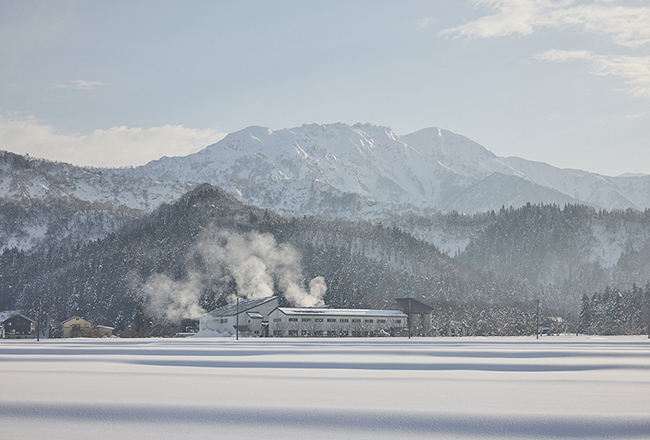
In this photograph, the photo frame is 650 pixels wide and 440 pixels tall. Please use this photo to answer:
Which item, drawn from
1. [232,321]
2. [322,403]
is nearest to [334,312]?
[232,321]

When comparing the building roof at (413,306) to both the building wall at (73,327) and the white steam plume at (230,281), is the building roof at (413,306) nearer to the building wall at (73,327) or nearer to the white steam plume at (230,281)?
the white steam plume at (230,281)

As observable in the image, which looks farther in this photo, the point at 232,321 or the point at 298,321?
the point at 232,321

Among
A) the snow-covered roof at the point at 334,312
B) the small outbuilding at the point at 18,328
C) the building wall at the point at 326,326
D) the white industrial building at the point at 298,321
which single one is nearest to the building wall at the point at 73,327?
the small outbuilding at the point at 18,328

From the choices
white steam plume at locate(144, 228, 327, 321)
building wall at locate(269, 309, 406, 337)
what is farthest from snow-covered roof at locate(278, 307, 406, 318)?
white steam plume at locate(144, 228, 327, 321)

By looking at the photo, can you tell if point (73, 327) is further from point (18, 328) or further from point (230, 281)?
point (230, 281)

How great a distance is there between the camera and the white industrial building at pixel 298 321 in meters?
110

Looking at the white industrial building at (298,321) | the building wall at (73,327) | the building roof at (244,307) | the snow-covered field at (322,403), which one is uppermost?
the snow-covered field at (322,403)

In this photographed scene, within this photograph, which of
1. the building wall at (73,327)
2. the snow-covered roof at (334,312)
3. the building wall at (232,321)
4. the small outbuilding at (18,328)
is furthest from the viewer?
the small outbuilding at (18,328)

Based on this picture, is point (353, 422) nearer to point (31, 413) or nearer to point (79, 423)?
point (79, 423)

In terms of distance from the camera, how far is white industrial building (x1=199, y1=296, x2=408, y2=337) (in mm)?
110188

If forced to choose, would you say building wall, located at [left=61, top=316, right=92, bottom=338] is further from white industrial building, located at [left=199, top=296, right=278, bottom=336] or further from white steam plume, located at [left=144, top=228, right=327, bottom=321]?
white industrial building, located at [left=199, top=296, right=278, bottom=336]

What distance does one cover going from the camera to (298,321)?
112 m

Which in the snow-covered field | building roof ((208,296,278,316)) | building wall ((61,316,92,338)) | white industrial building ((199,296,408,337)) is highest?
the snow-covered field

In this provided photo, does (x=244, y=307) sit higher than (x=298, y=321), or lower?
higher
